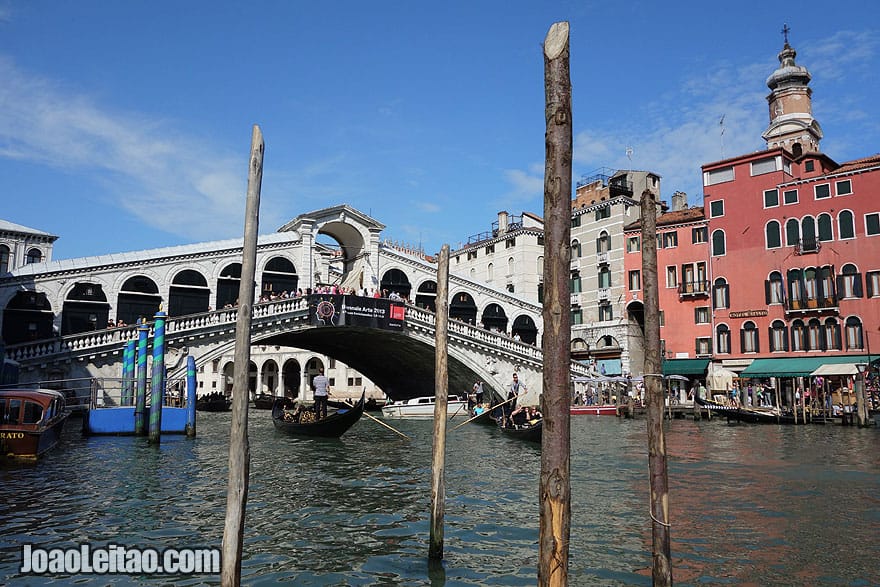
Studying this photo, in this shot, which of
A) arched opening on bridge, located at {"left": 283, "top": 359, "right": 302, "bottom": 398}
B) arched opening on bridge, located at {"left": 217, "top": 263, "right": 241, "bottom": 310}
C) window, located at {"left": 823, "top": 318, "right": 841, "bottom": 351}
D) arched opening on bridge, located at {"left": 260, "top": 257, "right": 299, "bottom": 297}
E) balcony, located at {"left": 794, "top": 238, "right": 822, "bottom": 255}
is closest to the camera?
window, located at {"left": 823, "top": 318, "right": 841, "bottom": 351}

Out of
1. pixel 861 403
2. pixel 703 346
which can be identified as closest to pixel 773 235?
pixel 703 346

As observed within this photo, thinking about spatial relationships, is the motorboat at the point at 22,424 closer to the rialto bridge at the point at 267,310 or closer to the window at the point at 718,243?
the rialto bridge at the point at 267,310

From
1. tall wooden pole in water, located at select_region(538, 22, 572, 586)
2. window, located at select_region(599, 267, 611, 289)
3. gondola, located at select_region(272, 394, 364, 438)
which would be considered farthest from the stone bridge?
tall wooden pole in water, located at select_region(538, 22, 572, 586)

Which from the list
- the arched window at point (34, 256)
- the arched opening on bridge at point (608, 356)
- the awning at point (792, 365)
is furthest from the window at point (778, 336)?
the arched window at point (34, 256)

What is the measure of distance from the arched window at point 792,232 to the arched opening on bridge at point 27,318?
2793 centimetres

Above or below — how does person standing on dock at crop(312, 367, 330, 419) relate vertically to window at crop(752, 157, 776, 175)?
below

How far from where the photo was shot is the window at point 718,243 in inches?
1159

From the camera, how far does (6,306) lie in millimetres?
22438

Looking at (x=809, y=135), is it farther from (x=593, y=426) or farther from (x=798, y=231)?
(x=593, y=426)

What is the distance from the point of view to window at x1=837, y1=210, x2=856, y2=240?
25955 millimetres

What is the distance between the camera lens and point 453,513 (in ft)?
28.9

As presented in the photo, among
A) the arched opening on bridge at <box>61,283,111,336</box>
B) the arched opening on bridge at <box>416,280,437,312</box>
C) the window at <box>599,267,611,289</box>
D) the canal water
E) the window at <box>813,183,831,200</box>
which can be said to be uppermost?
the window at <box>813,183,831,200</box>

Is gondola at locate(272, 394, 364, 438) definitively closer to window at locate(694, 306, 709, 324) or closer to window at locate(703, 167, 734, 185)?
window at locate(694, 306, 709, 324)

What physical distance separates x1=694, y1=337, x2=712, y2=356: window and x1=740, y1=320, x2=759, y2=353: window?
4.75ft
